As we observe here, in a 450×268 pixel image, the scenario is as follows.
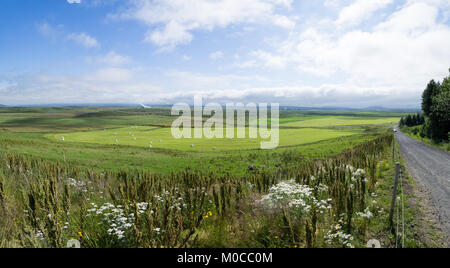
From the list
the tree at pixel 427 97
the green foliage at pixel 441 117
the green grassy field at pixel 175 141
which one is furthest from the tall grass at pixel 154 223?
the tree at pixel 427 97

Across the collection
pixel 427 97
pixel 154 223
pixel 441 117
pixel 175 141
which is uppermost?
pixel 427 97

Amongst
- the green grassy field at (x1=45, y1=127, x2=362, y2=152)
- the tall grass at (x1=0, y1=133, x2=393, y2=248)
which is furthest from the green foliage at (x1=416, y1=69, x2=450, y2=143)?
the tall grass at (x1=0, y1=133, x2=393, y2=248)

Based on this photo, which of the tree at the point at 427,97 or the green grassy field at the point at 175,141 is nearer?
the green grassy field at the point at 175,141

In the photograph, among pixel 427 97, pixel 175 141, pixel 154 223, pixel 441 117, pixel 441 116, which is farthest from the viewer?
pixel 427 97

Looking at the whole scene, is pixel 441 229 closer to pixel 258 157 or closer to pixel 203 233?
pixel 203 233

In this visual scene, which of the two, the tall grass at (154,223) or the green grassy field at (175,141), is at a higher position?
the tall grass at (154,223)

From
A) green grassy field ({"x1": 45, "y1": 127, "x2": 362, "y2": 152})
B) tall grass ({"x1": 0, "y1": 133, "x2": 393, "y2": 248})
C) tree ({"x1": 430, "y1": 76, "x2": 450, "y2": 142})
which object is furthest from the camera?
green grassy field ({"x1": 45, "y1": 127, "x2": 362, "y2": 152})

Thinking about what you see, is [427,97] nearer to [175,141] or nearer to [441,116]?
[441,116]

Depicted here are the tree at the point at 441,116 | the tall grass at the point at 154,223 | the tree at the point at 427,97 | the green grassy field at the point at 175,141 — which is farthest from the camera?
the tree at the point at 427,97

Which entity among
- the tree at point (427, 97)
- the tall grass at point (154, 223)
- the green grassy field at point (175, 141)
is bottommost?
the green grassy field at point (175, 141)

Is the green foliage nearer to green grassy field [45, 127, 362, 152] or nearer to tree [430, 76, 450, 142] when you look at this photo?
tree [430, 76, 450, 142]

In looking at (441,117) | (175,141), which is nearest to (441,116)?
(441,117)

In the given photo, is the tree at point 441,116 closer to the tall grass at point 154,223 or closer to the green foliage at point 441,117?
the green foliage at point 441,117
